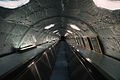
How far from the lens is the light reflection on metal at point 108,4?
177 inches

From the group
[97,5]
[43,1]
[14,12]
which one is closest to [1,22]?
[14,12]

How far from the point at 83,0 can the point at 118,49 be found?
11.3 feet

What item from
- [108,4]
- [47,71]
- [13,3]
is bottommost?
[47,71]

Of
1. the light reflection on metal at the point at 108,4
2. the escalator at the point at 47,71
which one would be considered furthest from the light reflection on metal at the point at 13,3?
the light reflection on metal at the point at 108,4

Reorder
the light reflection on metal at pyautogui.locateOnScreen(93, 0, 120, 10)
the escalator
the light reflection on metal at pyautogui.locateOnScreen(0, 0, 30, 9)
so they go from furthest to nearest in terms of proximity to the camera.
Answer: the light reflection on metal at pyautogui.locateOnScreen(0, 0, 30, 9) → the light reflection on metal at pyautogui.locateOnScreen(93, 0, 120, 10) → the escalator

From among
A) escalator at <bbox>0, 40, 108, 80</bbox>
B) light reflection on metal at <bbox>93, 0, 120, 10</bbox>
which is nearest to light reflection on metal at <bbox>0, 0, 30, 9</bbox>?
escalator at <bbox>0, 40, 108, 80</bbox>

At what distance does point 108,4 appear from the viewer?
15.6ft

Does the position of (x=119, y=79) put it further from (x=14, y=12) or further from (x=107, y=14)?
(x=14, y=12)

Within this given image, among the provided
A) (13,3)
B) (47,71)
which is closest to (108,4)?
(47,71)

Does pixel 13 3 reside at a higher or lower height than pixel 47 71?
higher

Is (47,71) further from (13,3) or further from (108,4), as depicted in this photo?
(108,4)

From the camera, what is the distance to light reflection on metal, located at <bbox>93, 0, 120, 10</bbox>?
4.50m

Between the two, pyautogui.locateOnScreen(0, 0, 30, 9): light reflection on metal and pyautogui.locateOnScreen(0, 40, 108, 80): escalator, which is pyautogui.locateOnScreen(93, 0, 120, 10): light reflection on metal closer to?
pyautogui.locateOnScreen(0, 40, 108, 80): escalator

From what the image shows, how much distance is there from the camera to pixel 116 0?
4395 millimetres
